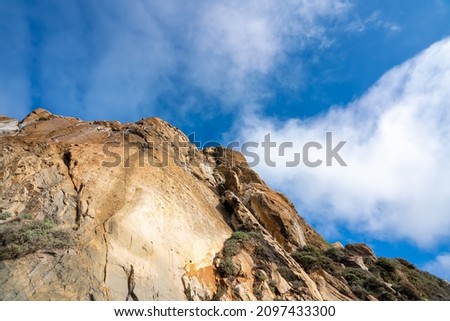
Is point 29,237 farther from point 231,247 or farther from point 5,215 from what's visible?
point 231,247

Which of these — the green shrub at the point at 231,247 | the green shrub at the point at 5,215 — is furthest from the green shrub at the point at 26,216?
the green shrub at the point at 231,247

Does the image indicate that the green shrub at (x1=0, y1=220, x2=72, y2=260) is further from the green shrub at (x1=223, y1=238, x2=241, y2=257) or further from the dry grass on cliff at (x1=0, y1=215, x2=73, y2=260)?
the green shrub at (x1=223, y1=238, x2=241, y2=257)

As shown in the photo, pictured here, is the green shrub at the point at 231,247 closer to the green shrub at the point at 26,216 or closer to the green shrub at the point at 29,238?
the green shrub at the point at 29,238

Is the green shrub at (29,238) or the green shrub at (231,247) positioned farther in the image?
the green shrub at (231,247)

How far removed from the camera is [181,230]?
2016 cm

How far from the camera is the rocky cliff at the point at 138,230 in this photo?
1506 cm

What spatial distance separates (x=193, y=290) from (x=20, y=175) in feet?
36.4

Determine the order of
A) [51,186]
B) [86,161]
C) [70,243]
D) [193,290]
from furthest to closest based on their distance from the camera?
[86,161]
[51,186]
[193,290]
[70,243]

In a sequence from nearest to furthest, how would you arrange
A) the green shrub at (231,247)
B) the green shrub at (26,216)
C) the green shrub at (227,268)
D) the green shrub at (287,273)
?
1. the green shrub at (26,216)
2. the green shrub at (227,268)
3. the green shrub at (231,247)
4. the green shrub at (287,273)

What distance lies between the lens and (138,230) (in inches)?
693

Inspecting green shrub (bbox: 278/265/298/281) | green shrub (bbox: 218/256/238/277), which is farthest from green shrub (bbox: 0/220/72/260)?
green shrub (bbox: 278/265/298/281)
